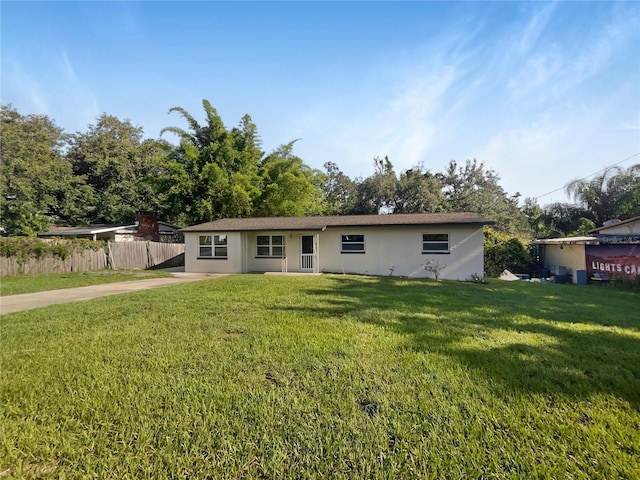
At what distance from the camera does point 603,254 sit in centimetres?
1362

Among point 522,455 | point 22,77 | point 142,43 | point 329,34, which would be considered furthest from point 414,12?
point 22,77

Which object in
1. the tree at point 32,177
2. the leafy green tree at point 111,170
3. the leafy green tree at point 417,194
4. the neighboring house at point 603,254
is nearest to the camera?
the neighboring house at point 603,254

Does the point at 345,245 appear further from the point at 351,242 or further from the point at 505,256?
the point at 505,256

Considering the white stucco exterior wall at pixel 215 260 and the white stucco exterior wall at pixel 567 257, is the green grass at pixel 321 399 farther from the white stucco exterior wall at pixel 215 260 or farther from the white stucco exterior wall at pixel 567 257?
the white stucco exterior wall at pixel 567 257

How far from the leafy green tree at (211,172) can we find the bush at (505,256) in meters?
15.6

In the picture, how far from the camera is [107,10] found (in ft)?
24.9

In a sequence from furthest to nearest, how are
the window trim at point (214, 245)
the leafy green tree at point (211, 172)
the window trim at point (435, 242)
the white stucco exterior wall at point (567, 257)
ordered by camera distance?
the leafy green tree at point (211, 172) < the window trim at point (214, 245) < the white stucco exterior wall at point (567, 257) < the window trim at point (435, 242)

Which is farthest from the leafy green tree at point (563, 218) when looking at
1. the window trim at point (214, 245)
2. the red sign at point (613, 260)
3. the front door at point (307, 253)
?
the window trim at point (214, 245)

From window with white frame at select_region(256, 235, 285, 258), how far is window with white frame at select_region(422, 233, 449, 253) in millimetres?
7222

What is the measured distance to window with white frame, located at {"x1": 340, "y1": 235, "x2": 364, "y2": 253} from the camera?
15.6 m

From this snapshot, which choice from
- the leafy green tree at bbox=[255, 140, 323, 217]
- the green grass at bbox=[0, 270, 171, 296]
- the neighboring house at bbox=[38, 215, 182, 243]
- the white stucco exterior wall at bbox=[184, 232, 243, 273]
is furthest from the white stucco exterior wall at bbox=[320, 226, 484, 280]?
the neighboring house at bbox=[38, 215, 182, 243]

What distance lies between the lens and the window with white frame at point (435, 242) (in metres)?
14.3

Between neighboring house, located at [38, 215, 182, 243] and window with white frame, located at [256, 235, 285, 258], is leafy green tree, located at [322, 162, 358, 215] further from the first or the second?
window with white frame, located at [256, 235, 285, 258]

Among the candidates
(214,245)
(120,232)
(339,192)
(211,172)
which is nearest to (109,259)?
(214,245)
